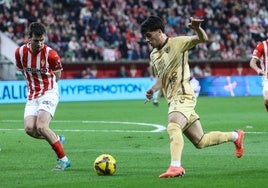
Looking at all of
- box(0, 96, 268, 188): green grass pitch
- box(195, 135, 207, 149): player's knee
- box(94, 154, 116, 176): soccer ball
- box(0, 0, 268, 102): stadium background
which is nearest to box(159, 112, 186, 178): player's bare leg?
box(0, 96, 268, 188): green grass pitch

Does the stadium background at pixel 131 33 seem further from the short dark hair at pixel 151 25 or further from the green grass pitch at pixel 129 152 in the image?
the short dark hair at pixel 151 25

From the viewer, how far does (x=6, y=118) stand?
23.6m

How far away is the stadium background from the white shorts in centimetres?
2094

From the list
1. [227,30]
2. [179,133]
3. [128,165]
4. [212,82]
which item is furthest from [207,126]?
[227,30]

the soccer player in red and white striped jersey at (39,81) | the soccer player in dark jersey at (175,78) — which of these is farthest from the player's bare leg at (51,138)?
the soccer player in dark jersey at (175,78)

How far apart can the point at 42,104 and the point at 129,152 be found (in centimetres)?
247

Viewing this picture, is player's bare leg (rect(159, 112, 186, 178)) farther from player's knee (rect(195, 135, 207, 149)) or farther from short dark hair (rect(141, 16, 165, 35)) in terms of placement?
short dark hair (rect(141, 16, 165, 35))

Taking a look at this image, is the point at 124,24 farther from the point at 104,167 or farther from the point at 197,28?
the point at 197,28

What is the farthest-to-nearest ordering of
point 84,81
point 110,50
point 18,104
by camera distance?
point 110,50 < point 84,81 < point 18,104

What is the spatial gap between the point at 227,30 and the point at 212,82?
247 inches

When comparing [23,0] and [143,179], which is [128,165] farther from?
[23,0]

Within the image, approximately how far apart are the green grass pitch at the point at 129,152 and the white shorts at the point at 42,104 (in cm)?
81

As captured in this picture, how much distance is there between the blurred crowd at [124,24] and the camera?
36.8 m

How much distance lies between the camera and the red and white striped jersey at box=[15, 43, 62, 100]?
39.9 feet
